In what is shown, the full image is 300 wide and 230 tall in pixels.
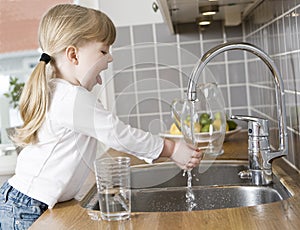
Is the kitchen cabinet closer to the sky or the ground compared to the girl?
closer to the sky

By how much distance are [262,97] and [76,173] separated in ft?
3.04

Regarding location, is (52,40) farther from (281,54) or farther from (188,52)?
(188,52)

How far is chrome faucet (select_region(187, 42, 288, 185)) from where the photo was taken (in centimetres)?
150

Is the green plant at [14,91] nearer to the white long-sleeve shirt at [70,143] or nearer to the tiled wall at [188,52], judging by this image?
the tiled wall at [188,52]

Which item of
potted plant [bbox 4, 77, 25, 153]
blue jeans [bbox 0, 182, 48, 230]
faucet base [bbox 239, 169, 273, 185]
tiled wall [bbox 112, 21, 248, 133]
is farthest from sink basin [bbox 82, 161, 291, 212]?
potted plant [bbox 4, 77, 25, 153]

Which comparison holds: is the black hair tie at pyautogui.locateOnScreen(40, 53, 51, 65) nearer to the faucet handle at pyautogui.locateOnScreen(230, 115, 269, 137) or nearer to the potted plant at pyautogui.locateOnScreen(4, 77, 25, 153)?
the faucet handle at pyautogui.locateOnScreen(230, 115, 269, 137)

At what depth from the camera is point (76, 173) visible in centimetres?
156

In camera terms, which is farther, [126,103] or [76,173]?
[126,103]

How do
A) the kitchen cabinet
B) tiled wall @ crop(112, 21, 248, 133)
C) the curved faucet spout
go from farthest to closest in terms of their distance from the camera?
tiled wall @ crop(112, 21, 248, 133) < the kitchen cabinet < the curved faucet spout

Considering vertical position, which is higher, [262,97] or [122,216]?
[262,97]

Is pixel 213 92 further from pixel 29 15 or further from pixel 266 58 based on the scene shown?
pixel 29 15

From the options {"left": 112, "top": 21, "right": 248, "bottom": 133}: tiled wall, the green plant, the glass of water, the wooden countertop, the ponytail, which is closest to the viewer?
the wooden countertop

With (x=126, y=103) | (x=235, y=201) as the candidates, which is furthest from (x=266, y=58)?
(x=126, y=103)

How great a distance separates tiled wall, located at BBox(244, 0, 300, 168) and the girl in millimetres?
282
